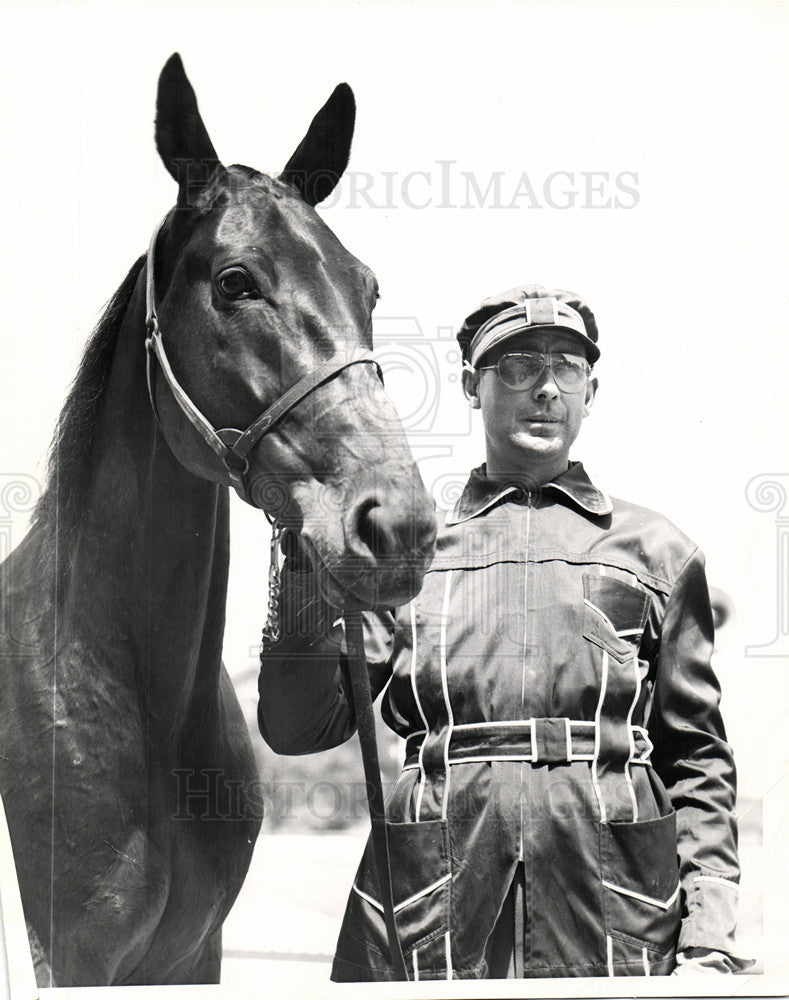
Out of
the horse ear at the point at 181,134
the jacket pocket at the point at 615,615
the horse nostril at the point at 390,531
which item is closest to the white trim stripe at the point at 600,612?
the jacket pocket at the point at 615,615

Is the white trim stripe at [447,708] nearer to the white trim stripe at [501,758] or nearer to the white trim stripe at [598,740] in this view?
the white trim stripe at [501,758]

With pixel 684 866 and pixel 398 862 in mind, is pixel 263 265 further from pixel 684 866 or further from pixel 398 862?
pixel 684 866

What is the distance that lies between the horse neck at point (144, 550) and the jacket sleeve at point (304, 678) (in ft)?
0.36

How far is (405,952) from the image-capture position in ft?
4.60

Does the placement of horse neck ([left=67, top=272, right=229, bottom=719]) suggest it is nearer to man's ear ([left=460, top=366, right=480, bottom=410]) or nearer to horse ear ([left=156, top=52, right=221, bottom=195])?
horse ear ([left=156, top=52, right=221, bottom=195])

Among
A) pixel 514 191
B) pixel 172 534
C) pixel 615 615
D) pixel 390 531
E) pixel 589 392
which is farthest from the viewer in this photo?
pixel 514 191

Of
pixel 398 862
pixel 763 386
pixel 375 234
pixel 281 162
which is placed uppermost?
pixel 281 162

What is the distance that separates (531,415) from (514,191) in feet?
1.32

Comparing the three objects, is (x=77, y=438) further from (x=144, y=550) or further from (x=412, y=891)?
(x=412, y=891)

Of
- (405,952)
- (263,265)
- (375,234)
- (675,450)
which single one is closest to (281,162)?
(375,234)

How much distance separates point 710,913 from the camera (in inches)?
52.1

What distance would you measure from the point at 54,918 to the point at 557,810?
62 centimetres

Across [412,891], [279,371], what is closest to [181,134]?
[279,371]

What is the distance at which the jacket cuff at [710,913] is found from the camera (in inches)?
52.1
